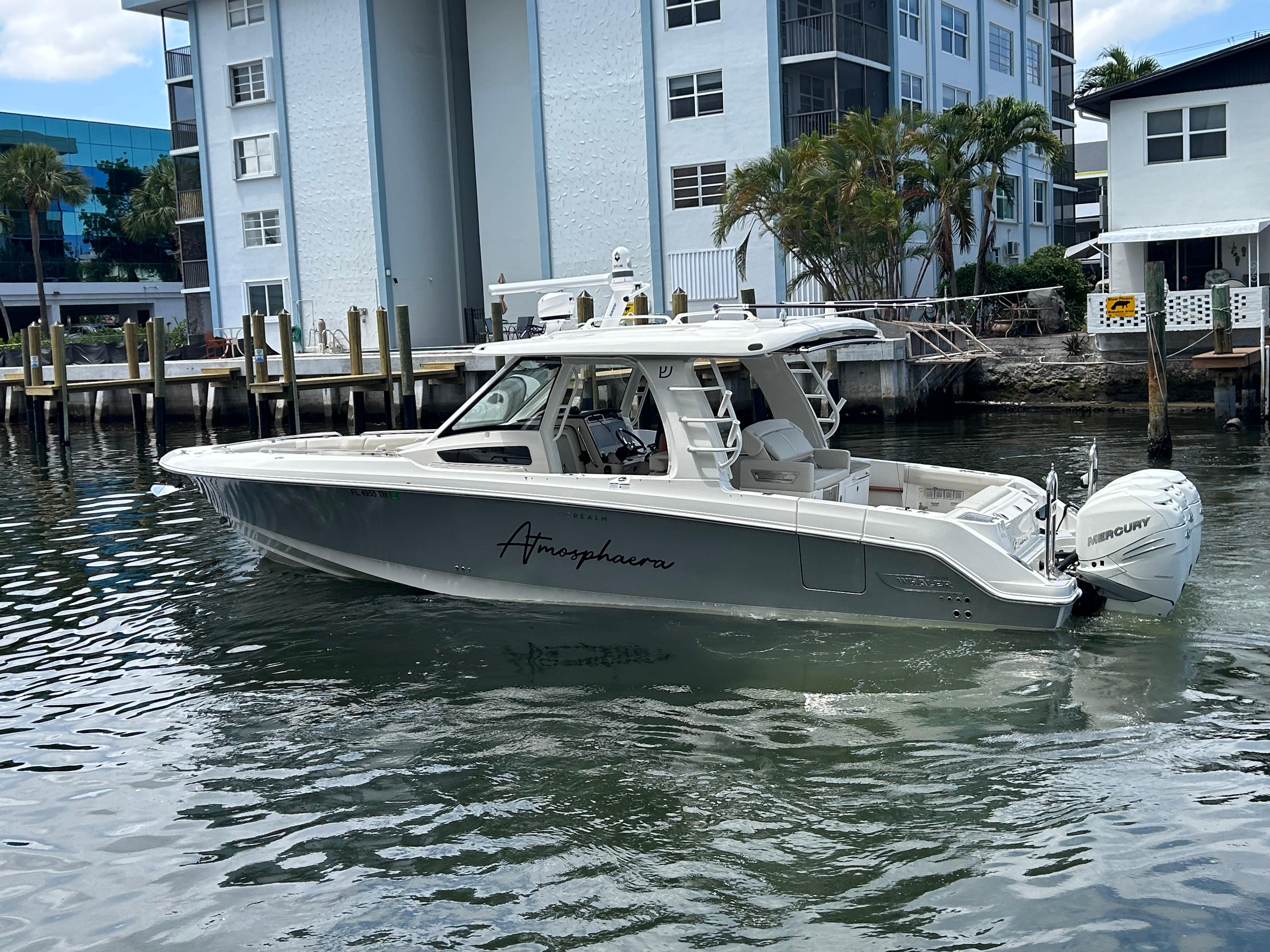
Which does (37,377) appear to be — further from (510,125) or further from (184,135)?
(184,135)

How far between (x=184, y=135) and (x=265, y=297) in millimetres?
7370

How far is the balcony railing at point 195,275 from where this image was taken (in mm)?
43406

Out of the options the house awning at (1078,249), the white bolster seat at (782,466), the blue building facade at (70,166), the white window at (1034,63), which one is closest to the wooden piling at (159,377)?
the white bolster seat at (782,466)

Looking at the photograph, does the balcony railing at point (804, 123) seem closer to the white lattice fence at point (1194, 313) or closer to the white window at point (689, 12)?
the white window at point (689, 12)

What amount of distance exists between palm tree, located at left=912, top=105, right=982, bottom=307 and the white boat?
19.3 meters

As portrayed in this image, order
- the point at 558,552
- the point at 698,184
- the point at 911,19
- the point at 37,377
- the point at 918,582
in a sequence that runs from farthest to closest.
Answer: the point at 911,19 < the point at 698,184 < the point at 37,377 < the point at 558,552 < the point at 918,582

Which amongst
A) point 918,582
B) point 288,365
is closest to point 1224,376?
point 918,582

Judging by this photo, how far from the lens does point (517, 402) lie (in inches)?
380

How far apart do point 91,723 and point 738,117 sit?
26.9 meters

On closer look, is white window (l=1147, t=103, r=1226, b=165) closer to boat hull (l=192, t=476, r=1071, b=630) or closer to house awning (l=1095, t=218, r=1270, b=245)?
house awning (l=1095, t=218, r=1270, b=245)

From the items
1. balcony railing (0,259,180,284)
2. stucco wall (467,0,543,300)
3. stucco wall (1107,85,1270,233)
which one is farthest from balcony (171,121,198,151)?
stucco wall (1107,85,1270,233)

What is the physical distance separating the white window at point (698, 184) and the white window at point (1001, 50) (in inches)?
512

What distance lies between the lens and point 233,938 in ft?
16.9

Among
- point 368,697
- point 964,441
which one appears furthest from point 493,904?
point 964,441
